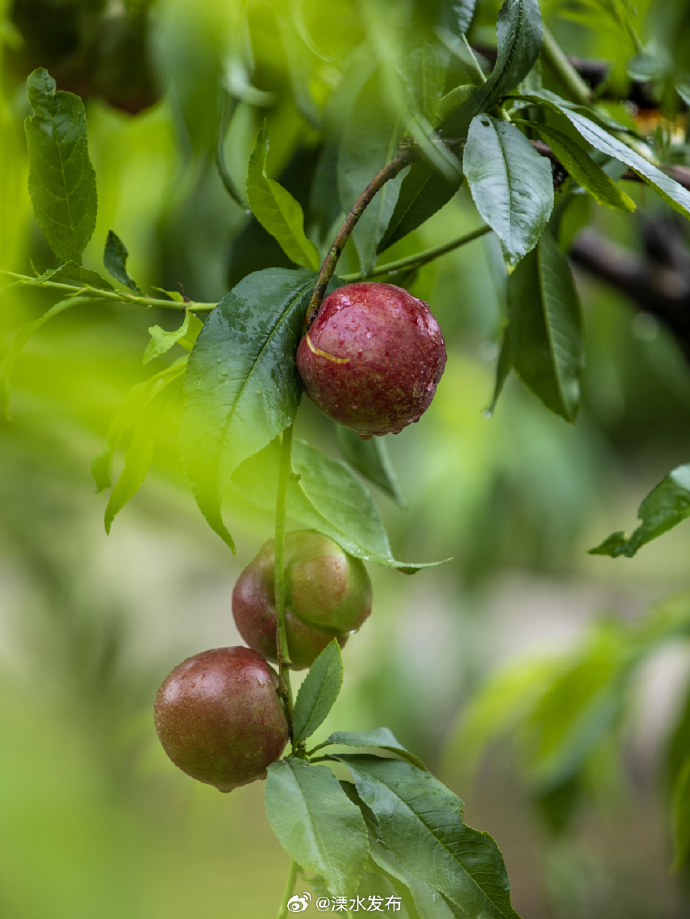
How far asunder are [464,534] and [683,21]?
108cm

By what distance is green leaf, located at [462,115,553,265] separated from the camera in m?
0.23

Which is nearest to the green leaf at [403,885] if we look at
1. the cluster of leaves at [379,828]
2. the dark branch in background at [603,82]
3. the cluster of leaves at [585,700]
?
the cluster of leaves at [379,828]

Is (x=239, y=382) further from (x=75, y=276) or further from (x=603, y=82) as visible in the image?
(x=603, y=82)

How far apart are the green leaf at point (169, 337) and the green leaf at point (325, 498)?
0.05 meters

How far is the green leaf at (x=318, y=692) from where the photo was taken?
0.85 feet

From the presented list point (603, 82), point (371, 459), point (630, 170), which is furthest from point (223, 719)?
point (603, 82)

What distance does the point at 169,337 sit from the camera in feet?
0.84

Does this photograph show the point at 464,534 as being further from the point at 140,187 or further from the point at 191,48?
the point at 191,48

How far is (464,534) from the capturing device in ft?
4.48

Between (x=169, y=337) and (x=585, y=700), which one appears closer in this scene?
(x=169, y=337)

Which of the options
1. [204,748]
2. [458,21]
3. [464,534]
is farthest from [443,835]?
[464,534]

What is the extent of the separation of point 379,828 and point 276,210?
204 mm

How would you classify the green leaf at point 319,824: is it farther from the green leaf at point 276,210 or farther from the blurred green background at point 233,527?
the green leaf at point 276,210

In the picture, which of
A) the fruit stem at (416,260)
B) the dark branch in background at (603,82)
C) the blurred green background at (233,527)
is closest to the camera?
the blurred green background at (233,527)
